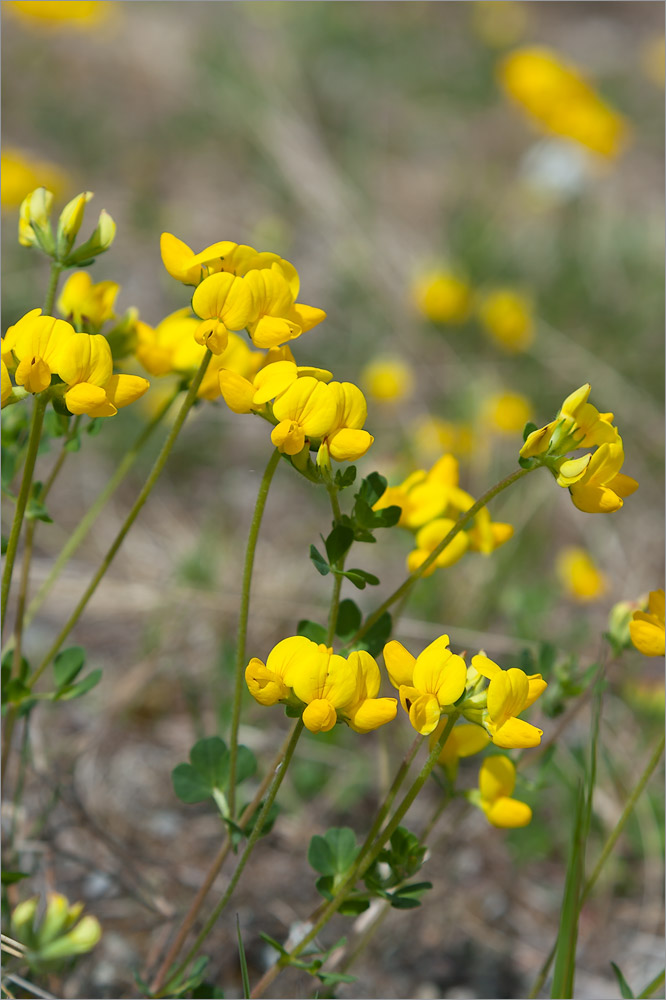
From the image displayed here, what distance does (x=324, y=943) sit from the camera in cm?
188

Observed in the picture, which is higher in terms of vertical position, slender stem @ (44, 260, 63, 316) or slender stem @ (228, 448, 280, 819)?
slender stem @ (44, 260, 63, 316)

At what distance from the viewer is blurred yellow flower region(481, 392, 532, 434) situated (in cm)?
331

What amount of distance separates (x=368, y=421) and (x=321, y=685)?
2873 mm

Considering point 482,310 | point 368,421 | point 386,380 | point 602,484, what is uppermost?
point 602,484

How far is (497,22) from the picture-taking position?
8055mm

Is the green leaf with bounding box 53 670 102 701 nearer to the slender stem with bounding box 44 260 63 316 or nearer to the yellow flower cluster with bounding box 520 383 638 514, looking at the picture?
the slender stem with bounding box 44 260 63 316

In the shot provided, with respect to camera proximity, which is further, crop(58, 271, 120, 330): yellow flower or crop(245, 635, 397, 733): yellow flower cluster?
crop(58, 271, 120, 330): yellow flower

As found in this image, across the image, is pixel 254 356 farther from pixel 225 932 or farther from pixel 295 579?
pixel 295 579

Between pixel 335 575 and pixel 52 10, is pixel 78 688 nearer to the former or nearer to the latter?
pixel 335 575

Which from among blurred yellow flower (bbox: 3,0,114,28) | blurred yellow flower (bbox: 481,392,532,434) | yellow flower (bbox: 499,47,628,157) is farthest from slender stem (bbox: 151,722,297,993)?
blurred yellow flower (bbox: 3,0,114,28)

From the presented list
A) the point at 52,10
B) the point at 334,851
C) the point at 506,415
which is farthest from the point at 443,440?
the point at 52,10

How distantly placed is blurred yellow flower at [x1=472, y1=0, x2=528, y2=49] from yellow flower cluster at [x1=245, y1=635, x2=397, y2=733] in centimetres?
790

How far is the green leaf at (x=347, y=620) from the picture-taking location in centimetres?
130

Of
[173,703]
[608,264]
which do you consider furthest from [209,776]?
[608,264]
